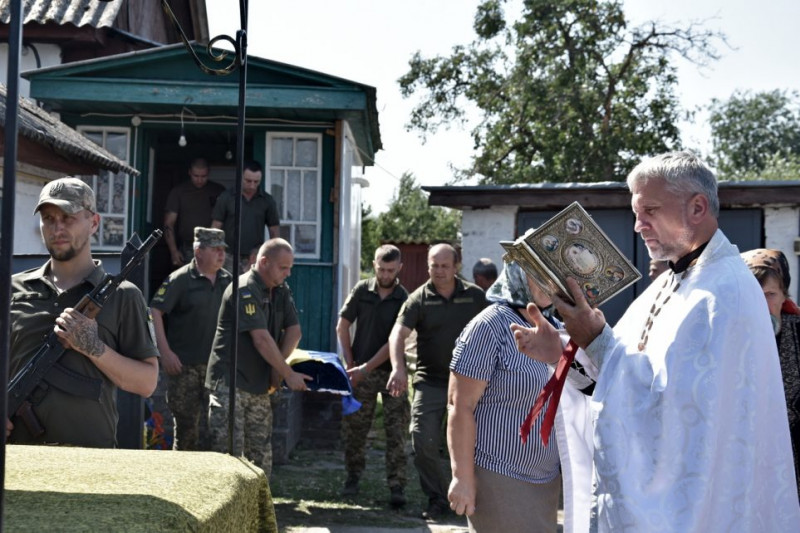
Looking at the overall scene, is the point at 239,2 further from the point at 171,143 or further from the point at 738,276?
the point at 171,143

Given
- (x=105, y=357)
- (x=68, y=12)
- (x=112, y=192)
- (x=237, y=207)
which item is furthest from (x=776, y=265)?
(x=68, y=12)

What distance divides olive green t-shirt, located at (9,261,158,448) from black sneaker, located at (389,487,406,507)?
4.79 meters

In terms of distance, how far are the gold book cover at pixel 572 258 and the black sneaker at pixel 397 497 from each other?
5.44 m

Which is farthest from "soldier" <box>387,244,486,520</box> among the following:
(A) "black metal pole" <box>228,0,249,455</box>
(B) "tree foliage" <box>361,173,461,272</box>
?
(B) "tree foliage" <box>361,173,461,272</box>

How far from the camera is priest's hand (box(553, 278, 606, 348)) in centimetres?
308

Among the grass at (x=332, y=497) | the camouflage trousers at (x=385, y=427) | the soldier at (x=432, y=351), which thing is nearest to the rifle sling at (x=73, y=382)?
the grass at (x=332, y=497)

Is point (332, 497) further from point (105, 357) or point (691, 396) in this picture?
point (691, 396)

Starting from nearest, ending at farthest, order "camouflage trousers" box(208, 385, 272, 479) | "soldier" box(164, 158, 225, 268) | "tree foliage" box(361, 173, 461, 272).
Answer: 1. "camouflage trousers" box(208, 385, 272, 479)
2. "soldier" box(164, 158, 225, 268)
3. "tree foliage" box(361, 173, 461, 272)

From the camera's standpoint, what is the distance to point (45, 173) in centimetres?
1012

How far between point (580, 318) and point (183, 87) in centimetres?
878

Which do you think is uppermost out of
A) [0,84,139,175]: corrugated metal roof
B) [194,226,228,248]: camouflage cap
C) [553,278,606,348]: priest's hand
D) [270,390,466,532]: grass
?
[0,84,139,175]: corrugated metal roof

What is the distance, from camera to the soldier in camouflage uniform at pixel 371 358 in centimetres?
873

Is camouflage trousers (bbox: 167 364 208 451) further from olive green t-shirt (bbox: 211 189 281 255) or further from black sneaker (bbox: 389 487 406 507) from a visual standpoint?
olive green t-shirt (bbox: 211 189 281 255)

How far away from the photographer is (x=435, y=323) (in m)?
8.10
